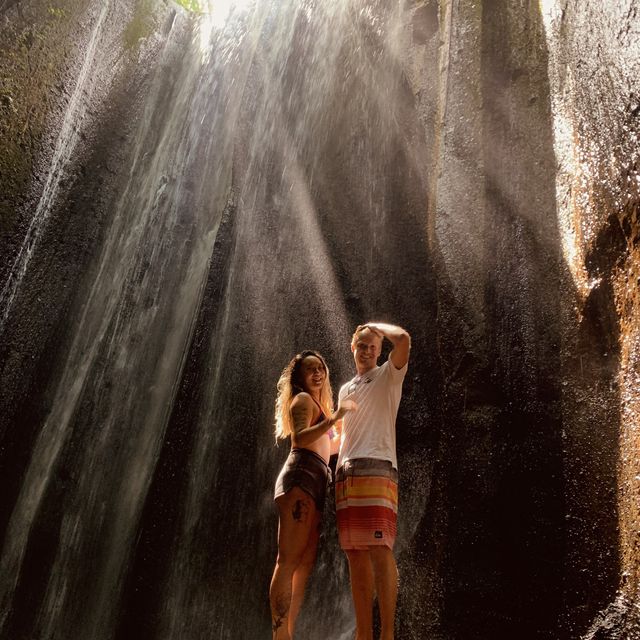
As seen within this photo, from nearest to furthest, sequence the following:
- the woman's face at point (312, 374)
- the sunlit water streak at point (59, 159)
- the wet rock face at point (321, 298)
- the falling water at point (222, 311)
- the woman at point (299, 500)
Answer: the woman at point (299, 500)
the woman's face at point (312, 374)
the wet rock face at point (321, 298)
the falling water at point (222, 311)
the sunlit water streak at point (59, 159)

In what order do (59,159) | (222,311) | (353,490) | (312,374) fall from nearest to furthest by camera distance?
(353,490) → (312,374) → (222,311) → (59,159)

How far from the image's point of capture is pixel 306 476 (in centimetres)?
339

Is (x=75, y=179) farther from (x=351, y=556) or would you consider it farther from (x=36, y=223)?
(x=351, y=556)

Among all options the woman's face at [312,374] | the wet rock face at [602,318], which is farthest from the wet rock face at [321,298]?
the woman's face at [312,374]

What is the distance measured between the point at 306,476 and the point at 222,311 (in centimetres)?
413

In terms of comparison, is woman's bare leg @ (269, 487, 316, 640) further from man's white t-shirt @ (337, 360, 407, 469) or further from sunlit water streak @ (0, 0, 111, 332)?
sunlit water streak @ (0, 0, 111, 332)

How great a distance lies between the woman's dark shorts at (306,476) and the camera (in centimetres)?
337

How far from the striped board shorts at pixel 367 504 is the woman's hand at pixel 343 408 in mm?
243

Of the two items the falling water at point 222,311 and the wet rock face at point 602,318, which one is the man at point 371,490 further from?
the falling water at point 222,311

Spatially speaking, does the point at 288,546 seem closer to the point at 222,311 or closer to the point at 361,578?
the point at 361,578

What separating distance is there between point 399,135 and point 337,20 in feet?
10.1

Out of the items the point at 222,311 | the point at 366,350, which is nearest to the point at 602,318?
the point at 366,350

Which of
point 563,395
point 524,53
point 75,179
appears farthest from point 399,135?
point 75,179

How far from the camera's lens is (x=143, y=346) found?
7.71 metres
